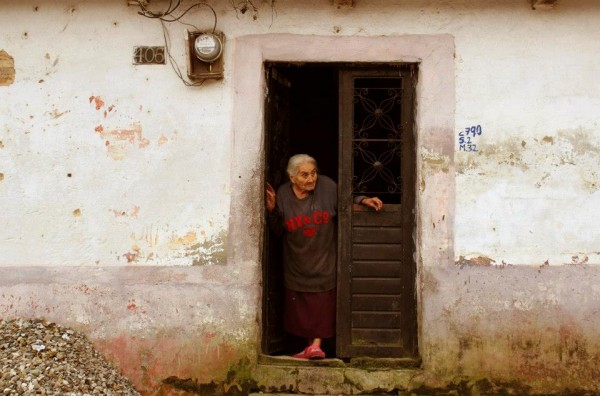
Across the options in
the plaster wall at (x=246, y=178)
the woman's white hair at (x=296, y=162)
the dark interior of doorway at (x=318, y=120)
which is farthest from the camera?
the dark interior of doorway at (x=318, y=120)

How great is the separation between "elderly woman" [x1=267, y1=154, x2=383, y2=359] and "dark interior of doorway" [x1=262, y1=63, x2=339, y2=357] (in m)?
0.18

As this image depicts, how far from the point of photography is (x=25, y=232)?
596 centimetres

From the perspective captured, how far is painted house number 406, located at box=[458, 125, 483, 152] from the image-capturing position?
19.0 feet

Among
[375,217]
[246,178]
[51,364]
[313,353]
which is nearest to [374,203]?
[375,217]

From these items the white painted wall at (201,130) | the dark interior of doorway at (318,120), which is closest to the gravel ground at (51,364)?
the white painted wall at (201,130)

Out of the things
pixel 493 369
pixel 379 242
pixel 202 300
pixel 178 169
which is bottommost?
pixel 493 369

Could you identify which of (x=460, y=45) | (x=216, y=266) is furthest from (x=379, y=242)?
(x=460, y=45)

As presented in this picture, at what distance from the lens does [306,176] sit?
6086 millimetres

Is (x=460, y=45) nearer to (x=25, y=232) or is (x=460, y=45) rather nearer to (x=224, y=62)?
(x=224, y=62)

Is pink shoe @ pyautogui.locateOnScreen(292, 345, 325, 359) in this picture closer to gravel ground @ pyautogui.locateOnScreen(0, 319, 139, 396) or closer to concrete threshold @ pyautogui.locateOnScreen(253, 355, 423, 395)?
concrete threshold @ pyautogui.locateOnScreen(253, 355, 423, 395)

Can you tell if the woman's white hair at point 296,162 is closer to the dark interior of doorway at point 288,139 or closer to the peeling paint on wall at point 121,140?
the dark interior of doorway at point 288,139

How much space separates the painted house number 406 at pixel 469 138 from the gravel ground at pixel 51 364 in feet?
10.8

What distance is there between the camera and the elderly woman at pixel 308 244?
241 inches

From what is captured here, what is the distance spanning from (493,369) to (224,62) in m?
3.27
